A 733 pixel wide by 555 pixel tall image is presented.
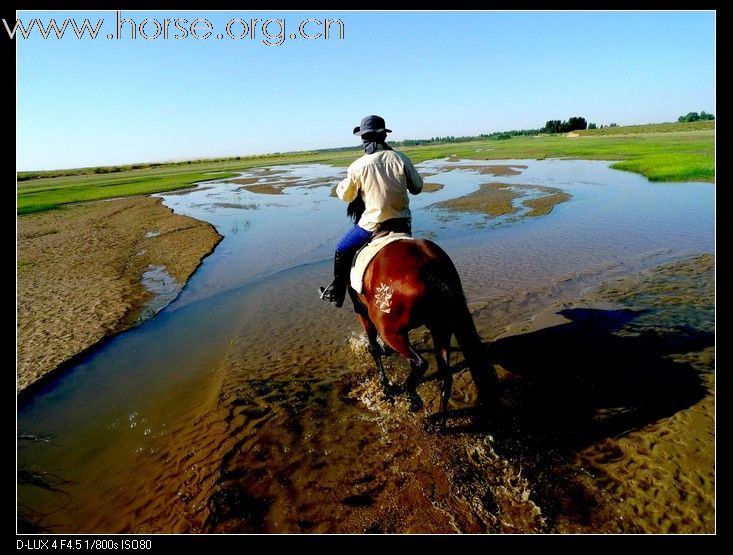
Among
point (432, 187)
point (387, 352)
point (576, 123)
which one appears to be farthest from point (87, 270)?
point (576, 123)

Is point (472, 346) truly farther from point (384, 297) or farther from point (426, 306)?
point (384, 297)

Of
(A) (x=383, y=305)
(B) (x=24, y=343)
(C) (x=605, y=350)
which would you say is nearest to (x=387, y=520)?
(A) (x=383, y=305)

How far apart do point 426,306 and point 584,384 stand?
2.46 metres

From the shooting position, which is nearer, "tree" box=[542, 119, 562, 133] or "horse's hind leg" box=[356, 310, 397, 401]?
"horse's hind leg" box=[356, 310, 397, 401]

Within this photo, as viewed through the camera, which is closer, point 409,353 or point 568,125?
point 409,353

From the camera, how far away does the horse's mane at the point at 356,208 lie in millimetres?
5090

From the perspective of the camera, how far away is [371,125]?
4.68 meters

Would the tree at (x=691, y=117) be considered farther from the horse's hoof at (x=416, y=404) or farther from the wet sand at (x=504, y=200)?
the horse's hoof at (x=416, y=404)

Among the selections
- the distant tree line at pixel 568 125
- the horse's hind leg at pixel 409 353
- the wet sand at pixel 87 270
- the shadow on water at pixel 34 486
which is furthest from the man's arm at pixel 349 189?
the distant tree line at pixel 568 125

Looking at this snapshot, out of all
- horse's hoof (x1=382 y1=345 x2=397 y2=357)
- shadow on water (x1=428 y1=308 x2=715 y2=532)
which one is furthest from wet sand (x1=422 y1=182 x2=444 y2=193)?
horse's hoof (x1=382 y1=345 x2=397 y2=357)

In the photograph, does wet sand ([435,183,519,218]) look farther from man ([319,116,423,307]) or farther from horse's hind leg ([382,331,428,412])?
horse's hind leg ([382,331,428,412])

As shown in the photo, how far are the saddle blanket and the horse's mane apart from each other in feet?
2.22

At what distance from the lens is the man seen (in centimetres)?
452
